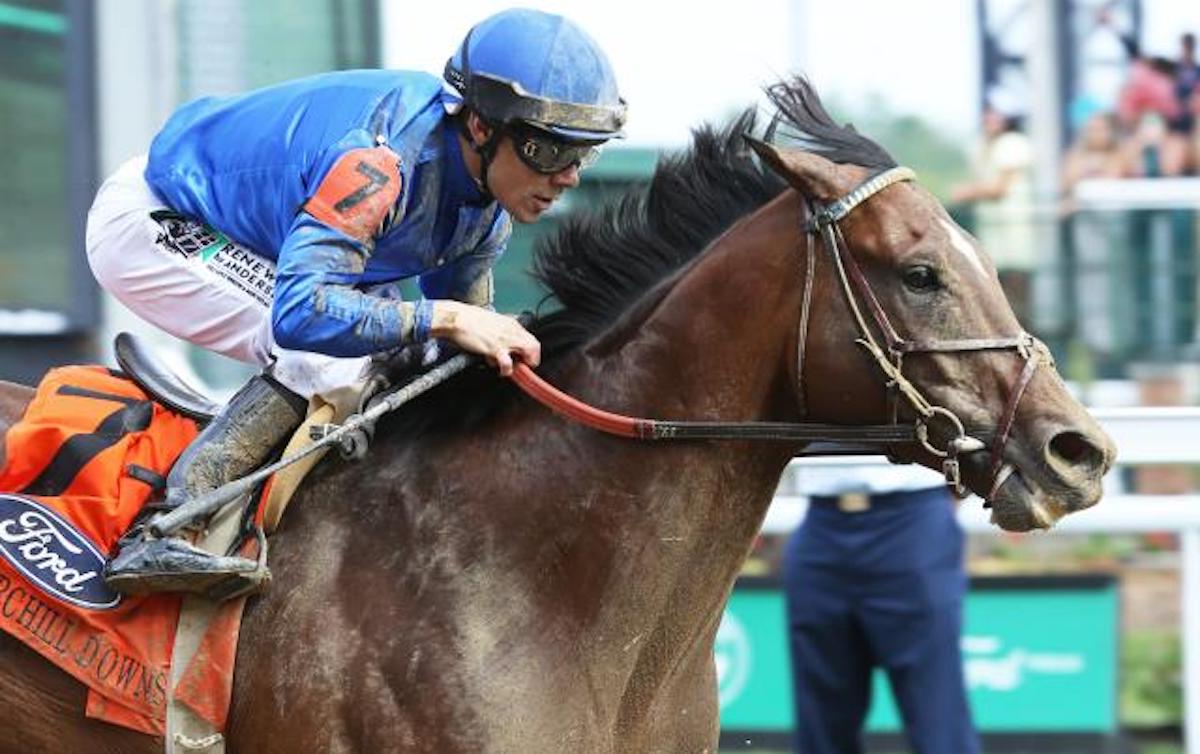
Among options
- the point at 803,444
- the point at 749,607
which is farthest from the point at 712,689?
the point at 749,607

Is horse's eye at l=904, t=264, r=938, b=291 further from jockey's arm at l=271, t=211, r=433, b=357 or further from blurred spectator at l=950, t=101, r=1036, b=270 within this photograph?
blurred spectator at l=950, t=101, r=1036, b=270

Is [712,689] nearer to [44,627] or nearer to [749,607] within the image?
[44,627]

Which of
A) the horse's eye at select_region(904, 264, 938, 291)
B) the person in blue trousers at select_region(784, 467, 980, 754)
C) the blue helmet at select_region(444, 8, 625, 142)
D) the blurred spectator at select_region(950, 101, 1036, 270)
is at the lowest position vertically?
the person in blue trousers at select_region(784, 467, 980, 754)

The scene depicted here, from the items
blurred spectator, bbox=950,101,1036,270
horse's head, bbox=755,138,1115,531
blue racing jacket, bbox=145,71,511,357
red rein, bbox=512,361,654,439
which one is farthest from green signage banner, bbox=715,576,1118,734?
horse's head, bbox=755,138,1115,531

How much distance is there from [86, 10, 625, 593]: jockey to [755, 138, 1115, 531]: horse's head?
49 cm

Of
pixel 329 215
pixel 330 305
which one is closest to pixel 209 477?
pixel 330 305

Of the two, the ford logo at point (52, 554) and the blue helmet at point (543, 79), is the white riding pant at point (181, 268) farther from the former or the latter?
the blue helmet at point (543, 79)

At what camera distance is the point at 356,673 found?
159 inches

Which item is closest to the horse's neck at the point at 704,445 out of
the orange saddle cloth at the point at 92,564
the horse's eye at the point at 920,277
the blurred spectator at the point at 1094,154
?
the horse's eye at the point at 920,277

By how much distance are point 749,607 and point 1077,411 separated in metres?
3.53

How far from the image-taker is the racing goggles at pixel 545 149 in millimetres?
4141

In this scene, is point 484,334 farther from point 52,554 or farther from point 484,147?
point 52,554

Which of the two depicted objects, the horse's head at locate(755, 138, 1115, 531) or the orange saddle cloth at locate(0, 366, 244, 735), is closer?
the horse's head at locate(755, 138, 1115, 531)

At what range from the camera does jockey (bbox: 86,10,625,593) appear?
4.05 m
